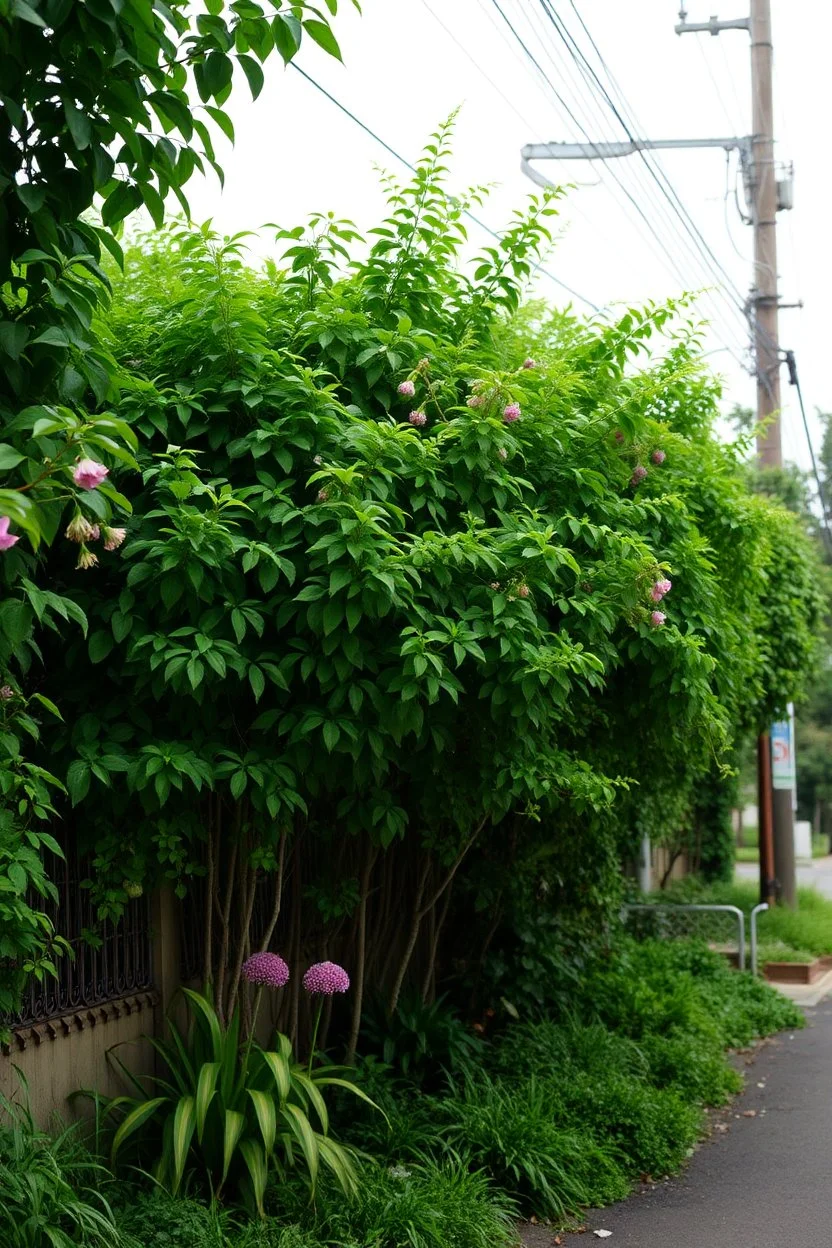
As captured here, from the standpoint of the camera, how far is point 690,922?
14500 mm

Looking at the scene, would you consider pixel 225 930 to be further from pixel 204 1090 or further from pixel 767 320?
pixel 767 320

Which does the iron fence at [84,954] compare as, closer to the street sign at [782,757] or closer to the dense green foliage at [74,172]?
the dense green foliage at [74,172]

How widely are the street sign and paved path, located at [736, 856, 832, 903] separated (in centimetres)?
1348

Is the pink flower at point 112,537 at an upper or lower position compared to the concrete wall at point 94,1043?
upper

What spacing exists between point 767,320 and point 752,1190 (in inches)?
487

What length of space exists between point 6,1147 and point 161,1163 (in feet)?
2.80

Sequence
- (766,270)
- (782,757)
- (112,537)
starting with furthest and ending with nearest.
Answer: (766,270) < (782,757) < (112,537)

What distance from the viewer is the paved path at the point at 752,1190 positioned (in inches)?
253

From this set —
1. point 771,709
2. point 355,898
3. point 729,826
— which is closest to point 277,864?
point 355,898

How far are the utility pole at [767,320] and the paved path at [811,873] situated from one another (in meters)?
13.2

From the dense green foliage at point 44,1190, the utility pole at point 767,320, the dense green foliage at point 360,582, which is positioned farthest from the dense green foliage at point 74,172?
the utility pole at point 767,320

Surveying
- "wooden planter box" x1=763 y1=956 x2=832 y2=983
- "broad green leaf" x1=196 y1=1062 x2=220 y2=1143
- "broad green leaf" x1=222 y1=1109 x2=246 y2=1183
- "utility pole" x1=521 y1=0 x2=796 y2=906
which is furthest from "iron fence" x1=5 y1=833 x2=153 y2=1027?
"utility pole" x1=521 y1=0 x2=796 y2=906

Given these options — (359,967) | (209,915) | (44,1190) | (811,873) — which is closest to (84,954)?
(209,915)

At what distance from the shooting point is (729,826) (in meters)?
19.3
